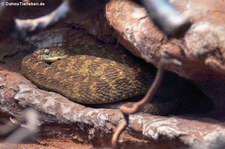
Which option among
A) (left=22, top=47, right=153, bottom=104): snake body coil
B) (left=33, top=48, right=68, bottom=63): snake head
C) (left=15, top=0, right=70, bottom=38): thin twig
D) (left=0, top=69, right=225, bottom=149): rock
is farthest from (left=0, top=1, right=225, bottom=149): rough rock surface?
(left=15, top=0, right=70, bottom=38): thin twig

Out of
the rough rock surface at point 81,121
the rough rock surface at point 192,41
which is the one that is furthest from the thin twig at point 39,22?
the rough rock surface at point 81,121

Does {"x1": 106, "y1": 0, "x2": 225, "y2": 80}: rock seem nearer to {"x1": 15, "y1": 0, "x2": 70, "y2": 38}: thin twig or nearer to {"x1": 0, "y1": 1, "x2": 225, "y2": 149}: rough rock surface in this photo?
{"x1": 0, "y1": 1, "x2": 225, "y2": 149}: rough rock surface

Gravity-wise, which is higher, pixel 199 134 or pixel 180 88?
pixel 180 88

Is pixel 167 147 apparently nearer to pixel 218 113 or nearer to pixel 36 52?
pixel 218 113

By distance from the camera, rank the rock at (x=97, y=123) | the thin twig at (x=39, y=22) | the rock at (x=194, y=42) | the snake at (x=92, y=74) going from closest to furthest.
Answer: the thin twig at (x=39, y=22) → the rock at (x=194, y=42) → the rock at (x=97, y=123) → the snake at (x=92, y=74)

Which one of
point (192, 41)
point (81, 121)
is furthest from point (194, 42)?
point (81, 121)

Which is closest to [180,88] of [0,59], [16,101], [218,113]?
[218,113]

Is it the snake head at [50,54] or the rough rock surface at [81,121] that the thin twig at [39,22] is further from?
the snake head at [50,54]

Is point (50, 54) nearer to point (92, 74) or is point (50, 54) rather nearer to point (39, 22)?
point (92, 74)
